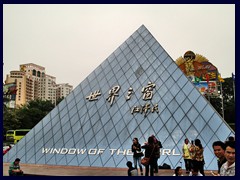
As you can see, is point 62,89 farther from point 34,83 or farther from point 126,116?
point 126,116

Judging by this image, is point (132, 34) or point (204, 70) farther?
point (204, 70)

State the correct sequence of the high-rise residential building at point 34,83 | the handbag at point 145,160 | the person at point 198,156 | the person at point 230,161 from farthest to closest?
the high-rise residential building at point 34,83
the handbag at point 145,160
the person at point 198,156
the person at point 230,161

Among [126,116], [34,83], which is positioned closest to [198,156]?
[126,116]

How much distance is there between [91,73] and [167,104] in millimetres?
5389

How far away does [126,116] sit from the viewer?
12.3m

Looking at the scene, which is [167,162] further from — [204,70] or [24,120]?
[204,70]

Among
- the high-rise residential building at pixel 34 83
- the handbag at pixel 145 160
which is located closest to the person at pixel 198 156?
the handbag at pixel 145 160

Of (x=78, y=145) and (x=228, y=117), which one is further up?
(x=228, y=117)

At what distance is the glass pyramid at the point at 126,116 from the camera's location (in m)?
10.6

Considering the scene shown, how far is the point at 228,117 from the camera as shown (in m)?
37.8

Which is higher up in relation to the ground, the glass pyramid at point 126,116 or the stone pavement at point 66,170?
the glass pyramid at point 126,116

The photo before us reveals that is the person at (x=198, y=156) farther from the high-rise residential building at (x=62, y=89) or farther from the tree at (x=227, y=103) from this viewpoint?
the high-rise residential building at (x=62, y=89)

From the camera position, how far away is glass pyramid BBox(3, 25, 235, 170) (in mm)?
10641

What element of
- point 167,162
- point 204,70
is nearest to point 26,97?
point 204,70
